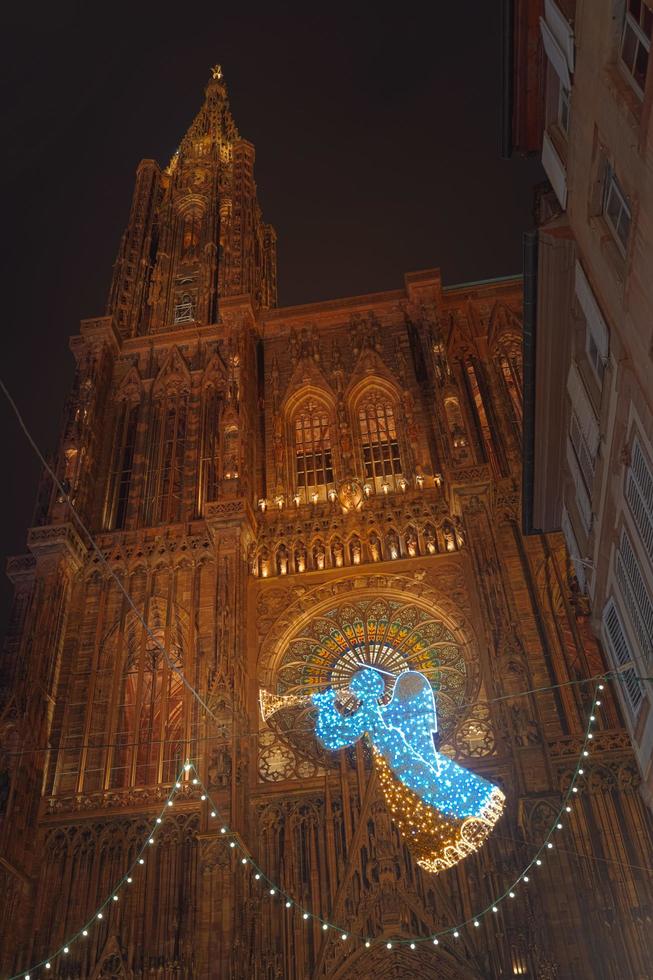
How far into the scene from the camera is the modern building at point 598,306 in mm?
9828

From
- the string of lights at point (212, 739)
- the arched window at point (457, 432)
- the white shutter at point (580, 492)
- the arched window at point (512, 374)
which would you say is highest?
the arched window at point (512, 374)

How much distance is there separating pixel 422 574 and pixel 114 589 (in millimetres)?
8179

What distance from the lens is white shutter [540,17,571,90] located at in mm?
11906

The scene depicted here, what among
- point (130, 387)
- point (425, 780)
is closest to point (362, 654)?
point (425, 780)

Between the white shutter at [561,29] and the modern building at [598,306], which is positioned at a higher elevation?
the white shutter at [561,29]

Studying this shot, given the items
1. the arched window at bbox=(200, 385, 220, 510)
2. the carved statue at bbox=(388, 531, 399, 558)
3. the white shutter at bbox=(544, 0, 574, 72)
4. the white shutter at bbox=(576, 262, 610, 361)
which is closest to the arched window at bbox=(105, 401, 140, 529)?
the arched window at bbox=(200, 385, 220, 510)

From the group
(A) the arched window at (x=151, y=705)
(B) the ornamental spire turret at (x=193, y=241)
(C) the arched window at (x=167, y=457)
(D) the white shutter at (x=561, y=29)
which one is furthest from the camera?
(B) the ornamental spire turret at (x=193, y=241)

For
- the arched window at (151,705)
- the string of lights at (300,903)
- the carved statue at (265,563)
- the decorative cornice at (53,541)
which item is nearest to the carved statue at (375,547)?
the carved statue at (265,563)

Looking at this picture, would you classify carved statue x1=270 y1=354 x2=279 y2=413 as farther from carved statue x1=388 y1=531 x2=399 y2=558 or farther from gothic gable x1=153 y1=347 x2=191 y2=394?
carved statue x1=388 y1=531 x2=399 y2=558

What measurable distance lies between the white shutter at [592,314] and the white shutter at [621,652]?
4573 mm

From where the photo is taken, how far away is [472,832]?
650 inches

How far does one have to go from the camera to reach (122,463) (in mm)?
26672

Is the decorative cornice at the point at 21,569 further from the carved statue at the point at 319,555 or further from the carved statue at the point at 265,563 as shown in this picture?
the carved statue at the point at 319,555

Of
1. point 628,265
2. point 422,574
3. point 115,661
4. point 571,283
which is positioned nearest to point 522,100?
point 571,283
